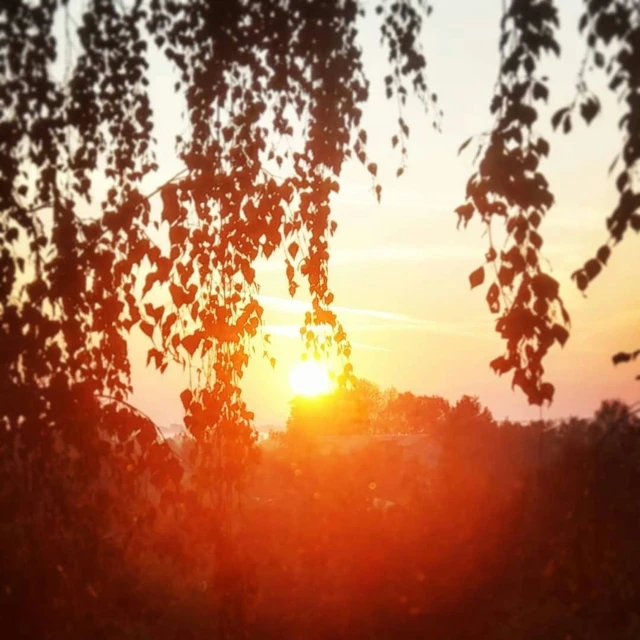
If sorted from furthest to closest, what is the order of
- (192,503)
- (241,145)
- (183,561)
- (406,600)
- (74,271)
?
1. (406,600)
2. (183,561)
3. (192,503)
4. (241,145)
5. (74,271)

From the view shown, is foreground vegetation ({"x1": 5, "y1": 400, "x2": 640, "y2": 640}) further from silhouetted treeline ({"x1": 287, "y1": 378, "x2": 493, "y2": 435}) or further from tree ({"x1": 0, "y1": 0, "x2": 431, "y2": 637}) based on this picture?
silhouetted treeline ({"x1": 287, "y1": 378, "x2": 493, "y2": 435})

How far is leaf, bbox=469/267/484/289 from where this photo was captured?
1.82 m

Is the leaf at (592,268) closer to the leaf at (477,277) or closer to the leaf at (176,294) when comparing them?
the leaf at (477,277)

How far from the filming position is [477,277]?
5.99 feet

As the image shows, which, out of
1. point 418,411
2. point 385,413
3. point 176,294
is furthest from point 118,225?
point 385,413

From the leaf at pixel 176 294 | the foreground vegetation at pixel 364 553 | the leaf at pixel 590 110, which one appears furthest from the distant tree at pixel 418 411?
the leaf at pixel 590 110

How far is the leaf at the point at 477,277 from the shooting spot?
1.82 metres

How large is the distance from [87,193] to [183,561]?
158 centimetres

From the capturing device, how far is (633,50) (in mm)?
1606

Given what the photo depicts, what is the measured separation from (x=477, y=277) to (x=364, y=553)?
4.60 meters

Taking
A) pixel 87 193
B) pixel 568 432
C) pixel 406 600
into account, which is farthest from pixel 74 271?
pixel 406 600

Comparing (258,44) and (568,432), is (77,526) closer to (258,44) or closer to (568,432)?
(258,44)

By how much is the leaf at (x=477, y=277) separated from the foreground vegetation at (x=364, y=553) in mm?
524

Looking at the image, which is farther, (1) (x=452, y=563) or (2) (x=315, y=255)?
(1) (x=452, y=563)
